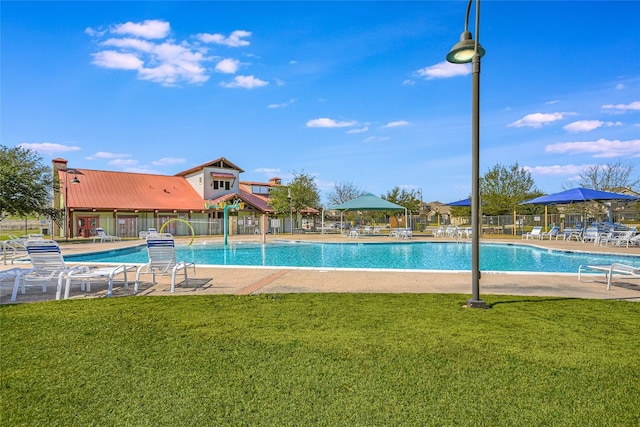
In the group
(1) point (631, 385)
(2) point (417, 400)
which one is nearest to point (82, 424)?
(2) point (417, 400)

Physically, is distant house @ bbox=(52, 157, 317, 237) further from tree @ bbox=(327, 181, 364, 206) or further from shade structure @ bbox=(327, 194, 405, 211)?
tree @ bbox=(327, 181, 364, 206)

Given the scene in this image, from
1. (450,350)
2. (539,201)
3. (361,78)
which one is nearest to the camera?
(450,350)

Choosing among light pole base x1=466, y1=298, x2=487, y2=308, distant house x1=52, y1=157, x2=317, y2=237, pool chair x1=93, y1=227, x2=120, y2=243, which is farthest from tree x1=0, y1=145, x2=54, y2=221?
light pole base x1=466, y1=298, x2=487, y2=308

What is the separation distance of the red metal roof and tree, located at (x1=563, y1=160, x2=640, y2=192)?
37.0 metres

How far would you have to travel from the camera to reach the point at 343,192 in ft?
205

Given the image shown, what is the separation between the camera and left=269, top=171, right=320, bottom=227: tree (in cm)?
3678

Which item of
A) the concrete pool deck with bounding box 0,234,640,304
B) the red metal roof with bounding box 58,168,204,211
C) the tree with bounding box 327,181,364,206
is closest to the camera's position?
the concrete pool deck with bounding box 0,234,640,304

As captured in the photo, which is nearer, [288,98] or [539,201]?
[288,98]

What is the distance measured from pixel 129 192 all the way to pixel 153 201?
6.80 feet

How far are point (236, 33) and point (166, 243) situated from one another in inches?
318

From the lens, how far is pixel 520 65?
14.5 m

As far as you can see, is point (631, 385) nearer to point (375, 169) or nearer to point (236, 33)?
point (236, 33)

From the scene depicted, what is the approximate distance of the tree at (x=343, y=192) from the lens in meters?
62.0

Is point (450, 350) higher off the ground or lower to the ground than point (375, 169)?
lower
